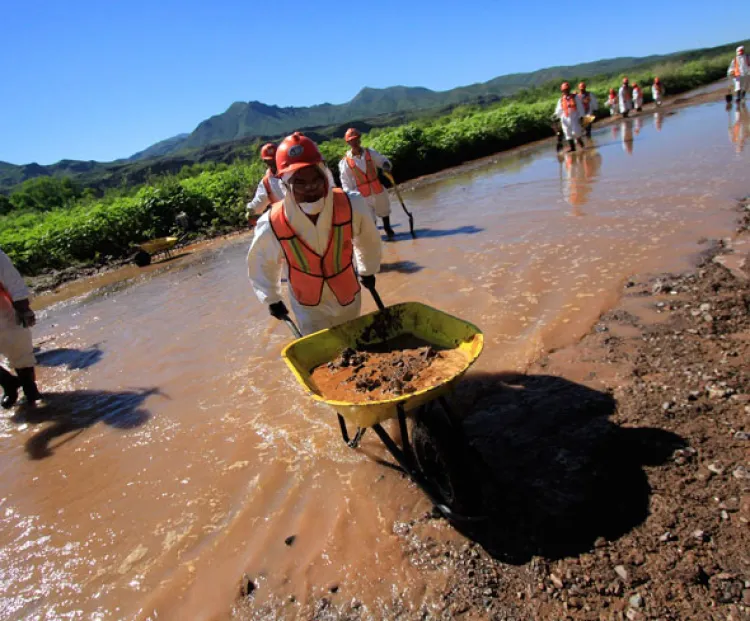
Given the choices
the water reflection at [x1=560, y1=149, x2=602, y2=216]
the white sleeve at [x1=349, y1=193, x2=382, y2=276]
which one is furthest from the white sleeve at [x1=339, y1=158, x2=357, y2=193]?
the white sleeve at [x1=349, y1=193, x2=382, y2=276]

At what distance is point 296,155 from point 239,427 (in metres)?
2.27

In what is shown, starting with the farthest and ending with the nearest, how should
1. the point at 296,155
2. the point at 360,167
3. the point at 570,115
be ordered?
1. the point at 570,115
2. the point at 360,167
3. the point at 296,155

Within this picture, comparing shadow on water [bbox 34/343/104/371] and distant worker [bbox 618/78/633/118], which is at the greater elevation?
distant worker [bbox 618/78/633/118]

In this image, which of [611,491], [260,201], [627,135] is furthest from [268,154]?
[627,135]

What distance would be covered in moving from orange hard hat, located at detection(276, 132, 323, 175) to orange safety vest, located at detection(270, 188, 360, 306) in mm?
303

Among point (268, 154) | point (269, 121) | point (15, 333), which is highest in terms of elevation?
point (269, 121)

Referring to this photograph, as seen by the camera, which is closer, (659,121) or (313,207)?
(313,207)

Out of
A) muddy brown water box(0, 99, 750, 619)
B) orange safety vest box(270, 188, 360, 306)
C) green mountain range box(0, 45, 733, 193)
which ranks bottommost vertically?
muddy brown water box(0, 99, 750, 619)

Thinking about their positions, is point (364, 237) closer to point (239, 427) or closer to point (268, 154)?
point (239, 427)

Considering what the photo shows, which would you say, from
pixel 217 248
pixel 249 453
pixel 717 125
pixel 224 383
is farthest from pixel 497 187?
pixel 249 453

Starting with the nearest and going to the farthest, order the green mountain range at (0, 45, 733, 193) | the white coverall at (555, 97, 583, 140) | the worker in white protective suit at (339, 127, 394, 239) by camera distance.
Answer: the worker in white protective suit at (339, 127, 394, 239) < the white coverall at (555, 97, 583, 140) < the green mountain range at (0, 45, 733, 193)

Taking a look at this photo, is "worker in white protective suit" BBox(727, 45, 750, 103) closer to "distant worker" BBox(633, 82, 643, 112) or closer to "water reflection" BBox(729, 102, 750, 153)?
"water reflection" BBox(729, 102, 750, 153)

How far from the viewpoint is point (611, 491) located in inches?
104

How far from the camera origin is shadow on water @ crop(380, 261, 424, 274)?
7595 mm
